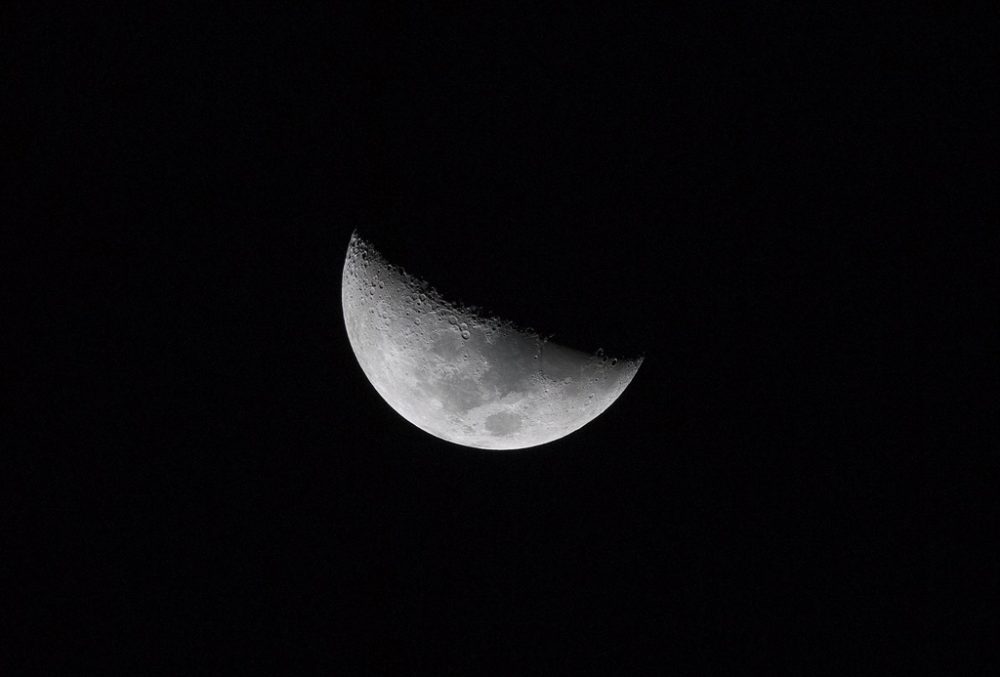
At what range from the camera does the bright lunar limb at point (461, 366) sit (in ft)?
7.54

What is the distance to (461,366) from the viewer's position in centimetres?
237

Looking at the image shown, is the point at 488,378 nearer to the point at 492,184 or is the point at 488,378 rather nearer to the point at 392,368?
the point at 392,368

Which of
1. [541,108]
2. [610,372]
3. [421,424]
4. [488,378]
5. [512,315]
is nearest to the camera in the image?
[541,108]

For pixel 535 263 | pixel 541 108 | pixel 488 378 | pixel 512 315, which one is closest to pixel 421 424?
pixel 488 378

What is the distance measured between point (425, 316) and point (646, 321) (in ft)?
3.05

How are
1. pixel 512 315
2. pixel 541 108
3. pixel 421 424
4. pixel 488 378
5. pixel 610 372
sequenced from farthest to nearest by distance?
pixel 421 424 < pixel 610 372 < pixel 488 378 < pixel 512 315 < pixel 541 108

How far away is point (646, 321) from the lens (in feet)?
7.98

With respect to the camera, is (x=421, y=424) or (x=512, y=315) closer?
(x=512, y=315)

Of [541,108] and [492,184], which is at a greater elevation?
[541,108]

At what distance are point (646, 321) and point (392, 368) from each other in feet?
3.69

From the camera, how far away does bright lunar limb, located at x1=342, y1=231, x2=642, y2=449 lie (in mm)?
2297

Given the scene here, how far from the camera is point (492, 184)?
6.67ft

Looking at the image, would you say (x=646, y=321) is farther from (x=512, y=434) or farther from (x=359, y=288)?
(x=359, y=288)

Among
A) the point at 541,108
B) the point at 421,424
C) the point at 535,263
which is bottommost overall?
the point at 421,424
